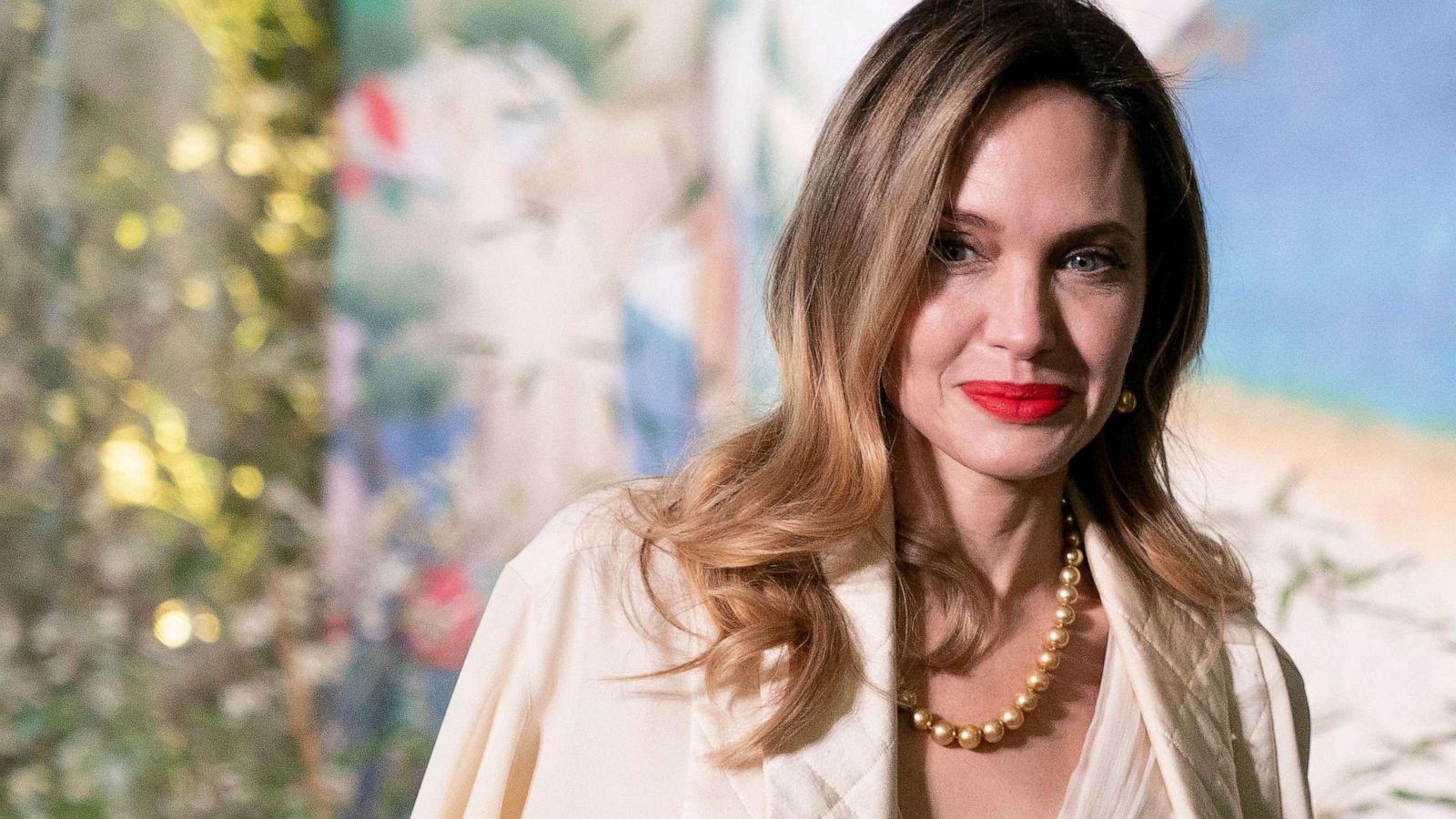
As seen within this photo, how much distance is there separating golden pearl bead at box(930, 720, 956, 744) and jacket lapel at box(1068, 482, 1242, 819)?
0.67 feet

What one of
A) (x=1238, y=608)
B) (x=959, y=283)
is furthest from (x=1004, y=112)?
(x=1238, y=608)

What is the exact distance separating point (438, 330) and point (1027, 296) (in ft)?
5.08

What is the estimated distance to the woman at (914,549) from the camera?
4.24 feet

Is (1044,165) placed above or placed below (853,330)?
above

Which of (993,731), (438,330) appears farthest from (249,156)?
(993,731)

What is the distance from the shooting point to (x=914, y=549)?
4.80 feet

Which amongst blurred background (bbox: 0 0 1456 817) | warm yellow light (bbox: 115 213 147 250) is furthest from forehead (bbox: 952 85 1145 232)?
warm yellow light (bbox: 115 213 147 250)

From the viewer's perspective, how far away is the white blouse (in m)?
1.41

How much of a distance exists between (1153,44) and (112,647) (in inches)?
78.6

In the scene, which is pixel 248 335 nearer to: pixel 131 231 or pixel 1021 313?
pixel 131 231

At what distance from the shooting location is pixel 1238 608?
162 cm

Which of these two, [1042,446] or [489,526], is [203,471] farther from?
[1042,446]

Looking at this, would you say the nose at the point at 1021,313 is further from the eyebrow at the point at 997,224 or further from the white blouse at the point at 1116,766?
the white blouse at the point at 1116,766

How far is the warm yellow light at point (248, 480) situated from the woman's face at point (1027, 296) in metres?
1.55
